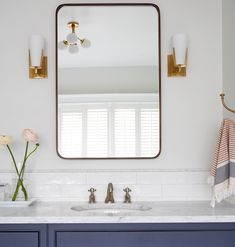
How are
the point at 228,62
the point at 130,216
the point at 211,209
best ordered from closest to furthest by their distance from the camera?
the point at 130,216 < the point at 211,209 < the point at 228,62

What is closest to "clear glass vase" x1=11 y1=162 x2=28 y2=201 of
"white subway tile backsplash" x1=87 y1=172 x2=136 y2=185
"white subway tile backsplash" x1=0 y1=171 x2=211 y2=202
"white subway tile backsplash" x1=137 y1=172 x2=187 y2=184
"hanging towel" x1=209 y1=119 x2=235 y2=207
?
"white subway tile backsplash" x1=0 y1=171 x2=211 y2=202

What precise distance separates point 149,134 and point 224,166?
0.54 metres

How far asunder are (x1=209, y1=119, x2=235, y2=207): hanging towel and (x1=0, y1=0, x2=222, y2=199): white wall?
0.24m

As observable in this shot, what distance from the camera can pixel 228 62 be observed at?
8.79 feet

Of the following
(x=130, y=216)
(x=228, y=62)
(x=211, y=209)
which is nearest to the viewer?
(x=130, y=216)

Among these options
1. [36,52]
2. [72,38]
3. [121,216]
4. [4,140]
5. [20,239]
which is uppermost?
[72,38]

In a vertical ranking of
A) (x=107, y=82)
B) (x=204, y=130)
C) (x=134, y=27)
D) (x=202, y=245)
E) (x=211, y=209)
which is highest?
(x=134, y=27)

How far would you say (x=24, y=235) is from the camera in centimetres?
217

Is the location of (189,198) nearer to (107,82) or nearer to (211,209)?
(211,209)

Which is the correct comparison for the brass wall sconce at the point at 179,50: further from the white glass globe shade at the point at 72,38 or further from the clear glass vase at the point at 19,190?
the clear glass vase at the point at 19,190

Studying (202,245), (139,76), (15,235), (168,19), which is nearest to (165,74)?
(139,76)

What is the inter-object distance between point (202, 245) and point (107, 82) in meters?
1.21

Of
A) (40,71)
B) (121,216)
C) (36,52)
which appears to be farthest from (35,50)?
(121,216)

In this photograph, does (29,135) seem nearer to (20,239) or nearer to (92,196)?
(92,196)
